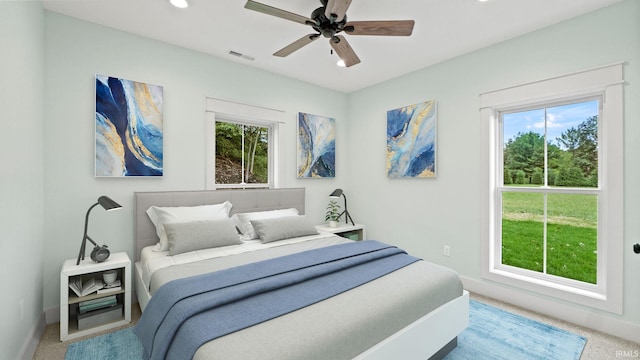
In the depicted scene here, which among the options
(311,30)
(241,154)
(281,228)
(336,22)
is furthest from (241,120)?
(336,22)

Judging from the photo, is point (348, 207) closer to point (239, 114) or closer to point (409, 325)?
point (239, 114)

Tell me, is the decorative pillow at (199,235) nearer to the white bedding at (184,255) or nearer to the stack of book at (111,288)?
the white bedding at (184,255)

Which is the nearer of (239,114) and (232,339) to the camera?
(232,339)

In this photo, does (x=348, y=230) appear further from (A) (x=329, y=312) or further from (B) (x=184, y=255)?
(A) (x=329, y=312)

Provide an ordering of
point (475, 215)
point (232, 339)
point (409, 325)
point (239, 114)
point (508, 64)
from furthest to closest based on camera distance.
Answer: point (239, 114) < point (475, 215) < point (508, 64) < point (409, 325) < point (232, 339)

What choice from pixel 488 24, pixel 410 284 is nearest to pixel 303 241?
pixel 410 284

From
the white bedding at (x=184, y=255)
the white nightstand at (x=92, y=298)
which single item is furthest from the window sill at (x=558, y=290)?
the white nightstand at (x=92, y=298)

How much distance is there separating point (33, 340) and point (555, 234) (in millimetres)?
4561

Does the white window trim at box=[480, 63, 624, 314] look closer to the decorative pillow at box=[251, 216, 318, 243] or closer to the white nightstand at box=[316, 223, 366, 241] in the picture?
the white nightstand at box=[316, 223, 366, 241]

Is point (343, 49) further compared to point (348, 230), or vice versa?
point (348, 230)

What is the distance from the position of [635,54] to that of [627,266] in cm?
167

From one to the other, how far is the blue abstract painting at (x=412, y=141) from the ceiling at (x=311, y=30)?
62cm

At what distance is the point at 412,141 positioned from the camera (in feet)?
12.3

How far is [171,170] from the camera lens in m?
3.04
